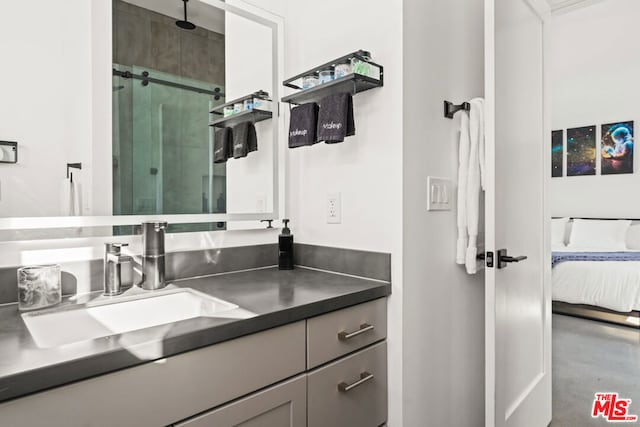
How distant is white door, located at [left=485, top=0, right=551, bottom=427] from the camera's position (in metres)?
1.46

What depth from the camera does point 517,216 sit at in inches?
67.9

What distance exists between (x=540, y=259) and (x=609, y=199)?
13.3 ft

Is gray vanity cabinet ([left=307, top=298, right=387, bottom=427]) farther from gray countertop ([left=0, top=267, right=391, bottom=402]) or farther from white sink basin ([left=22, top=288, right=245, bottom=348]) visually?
white sink basin ([left=22, top=288, right=245, bottom=348])

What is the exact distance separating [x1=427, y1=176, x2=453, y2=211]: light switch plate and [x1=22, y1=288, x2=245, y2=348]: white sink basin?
2.81 feet

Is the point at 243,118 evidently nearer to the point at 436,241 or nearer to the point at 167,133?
the point at 167,133

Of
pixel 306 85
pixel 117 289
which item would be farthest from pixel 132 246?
pixel 306 85

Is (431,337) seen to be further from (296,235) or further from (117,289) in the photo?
(117,289)

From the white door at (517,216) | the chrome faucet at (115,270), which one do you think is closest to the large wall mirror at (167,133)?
the chrome faucet at (115,270)

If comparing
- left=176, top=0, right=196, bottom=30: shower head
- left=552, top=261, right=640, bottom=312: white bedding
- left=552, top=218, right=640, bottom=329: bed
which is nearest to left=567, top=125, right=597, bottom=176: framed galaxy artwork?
left=552, top=218, right=640, bottom=329: bed

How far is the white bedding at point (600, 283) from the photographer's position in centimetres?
350

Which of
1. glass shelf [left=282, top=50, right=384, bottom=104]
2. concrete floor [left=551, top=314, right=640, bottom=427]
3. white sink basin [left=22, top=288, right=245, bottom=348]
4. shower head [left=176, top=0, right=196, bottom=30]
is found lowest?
concrete floor [left=551, top=314, right=640, bottom=427]

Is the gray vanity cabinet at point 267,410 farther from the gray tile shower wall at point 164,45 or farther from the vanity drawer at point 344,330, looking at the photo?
the gray tile shower wall at point 164,45

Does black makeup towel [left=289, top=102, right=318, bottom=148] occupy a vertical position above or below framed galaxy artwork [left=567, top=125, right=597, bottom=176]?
below

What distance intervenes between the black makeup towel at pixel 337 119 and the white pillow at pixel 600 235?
4.35 meters
